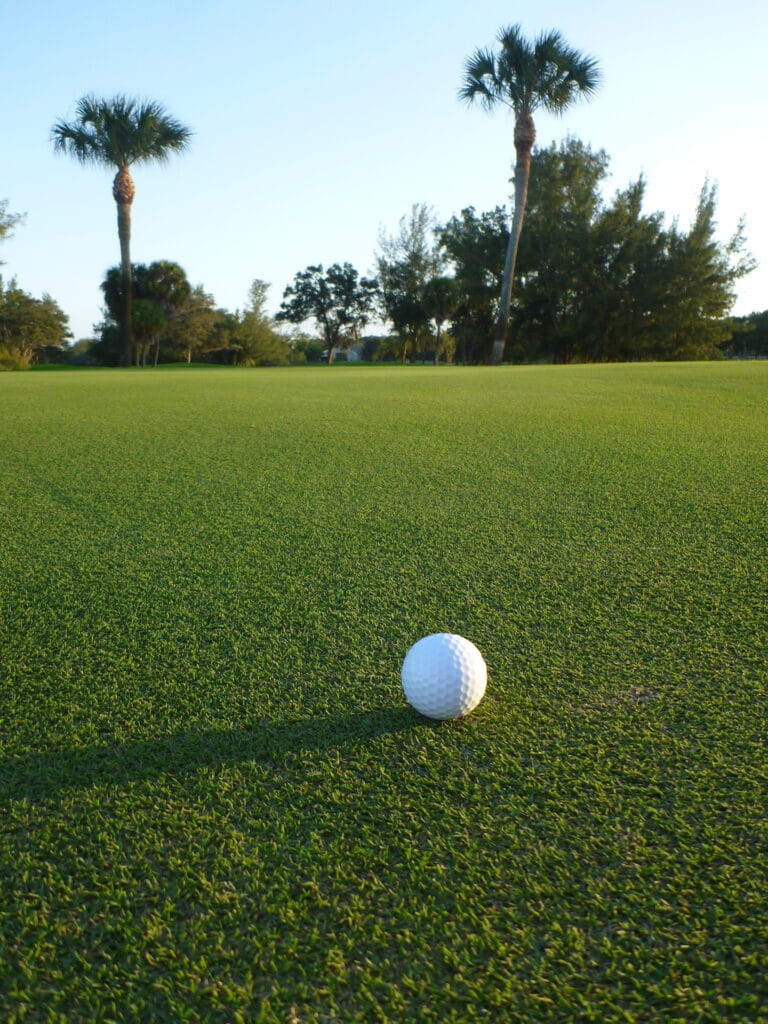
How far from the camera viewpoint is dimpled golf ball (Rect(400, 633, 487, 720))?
5.32 ft

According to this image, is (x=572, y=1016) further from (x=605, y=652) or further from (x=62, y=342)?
(x=62, y=342)

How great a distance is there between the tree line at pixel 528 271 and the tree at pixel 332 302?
652 inches

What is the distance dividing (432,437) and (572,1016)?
15.2ft

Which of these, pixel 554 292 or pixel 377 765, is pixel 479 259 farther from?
pixel 377 765

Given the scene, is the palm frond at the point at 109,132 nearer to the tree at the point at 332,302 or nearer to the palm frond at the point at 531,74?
the palm frond at the point at 531,74

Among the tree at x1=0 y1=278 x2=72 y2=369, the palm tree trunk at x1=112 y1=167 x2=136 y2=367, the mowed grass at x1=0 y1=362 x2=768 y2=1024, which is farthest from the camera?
the tree at x1=0 y1=278 x2=72 y2=369

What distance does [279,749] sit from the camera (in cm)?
154

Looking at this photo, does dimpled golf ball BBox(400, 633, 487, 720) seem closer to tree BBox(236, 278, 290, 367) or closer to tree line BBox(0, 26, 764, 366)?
tree line BBox(0, 26, 764, 366)

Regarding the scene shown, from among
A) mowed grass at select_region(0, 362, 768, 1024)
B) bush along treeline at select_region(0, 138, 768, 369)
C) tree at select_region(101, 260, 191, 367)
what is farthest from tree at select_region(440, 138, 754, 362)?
mowed grass at select_region(0, 362, 768, 1024)

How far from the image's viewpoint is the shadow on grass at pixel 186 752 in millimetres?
1447

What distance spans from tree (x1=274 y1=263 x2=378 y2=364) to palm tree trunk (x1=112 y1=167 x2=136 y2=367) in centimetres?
3032

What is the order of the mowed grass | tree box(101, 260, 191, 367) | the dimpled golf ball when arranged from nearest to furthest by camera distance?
the mowed grass < the dimpled golf ball < tree box(101, 260, 191, 367)

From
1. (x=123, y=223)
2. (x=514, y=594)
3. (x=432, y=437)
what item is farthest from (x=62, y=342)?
(x=514, y=594)

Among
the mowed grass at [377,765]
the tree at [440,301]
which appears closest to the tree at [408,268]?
the tree at [440,301]
